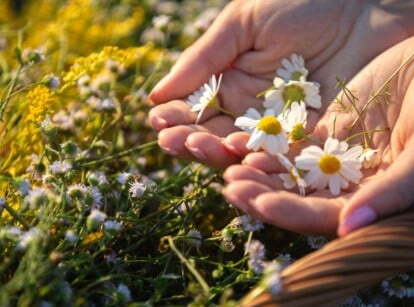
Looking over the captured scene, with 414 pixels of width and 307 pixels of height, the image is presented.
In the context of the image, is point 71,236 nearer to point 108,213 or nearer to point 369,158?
point 108,213

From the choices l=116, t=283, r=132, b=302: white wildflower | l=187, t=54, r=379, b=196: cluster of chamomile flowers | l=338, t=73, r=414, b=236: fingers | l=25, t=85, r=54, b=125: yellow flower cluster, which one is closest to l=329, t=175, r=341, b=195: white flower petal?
l=187, t=54, r=379, b=196: cluster of chamomile flowers

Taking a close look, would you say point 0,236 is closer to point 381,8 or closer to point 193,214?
point 193,214

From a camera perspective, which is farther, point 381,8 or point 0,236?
point 381,8

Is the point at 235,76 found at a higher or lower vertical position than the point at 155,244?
higher

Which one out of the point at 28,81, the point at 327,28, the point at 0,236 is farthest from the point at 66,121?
the point at 327,28

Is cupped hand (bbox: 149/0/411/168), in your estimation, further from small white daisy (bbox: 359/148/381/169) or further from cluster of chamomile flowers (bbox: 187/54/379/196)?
small white daisy (bbox: 359/148/381/169)
